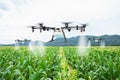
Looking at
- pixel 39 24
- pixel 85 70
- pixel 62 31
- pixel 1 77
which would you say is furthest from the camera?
pixel 62 31

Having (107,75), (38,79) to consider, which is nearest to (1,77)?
(38,79)

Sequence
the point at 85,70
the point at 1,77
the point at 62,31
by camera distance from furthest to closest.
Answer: the point at 62,31
the point at 85,70
the point at 1,77

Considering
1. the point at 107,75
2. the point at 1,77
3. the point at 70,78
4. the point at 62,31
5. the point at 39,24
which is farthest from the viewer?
the point at 62,31

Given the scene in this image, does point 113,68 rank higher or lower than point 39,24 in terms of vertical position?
lower

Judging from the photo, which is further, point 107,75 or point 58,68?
point 58,68

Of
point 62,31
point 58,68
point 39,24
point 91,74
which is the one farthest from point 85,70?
point 62,31

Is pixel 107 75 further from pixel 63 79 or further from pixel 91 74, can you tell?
pixel 63 79

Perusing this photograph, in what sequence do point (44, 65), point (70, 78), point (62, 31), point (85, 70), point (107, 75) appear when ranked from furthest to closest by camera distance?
point (62, 31), point (85, 70), point (44, 65), point (107, 75), point (70, 78)

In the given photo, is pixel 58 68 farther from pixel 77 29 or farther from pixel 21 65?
pixel 77 29

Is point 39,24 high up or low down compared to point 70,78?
up
